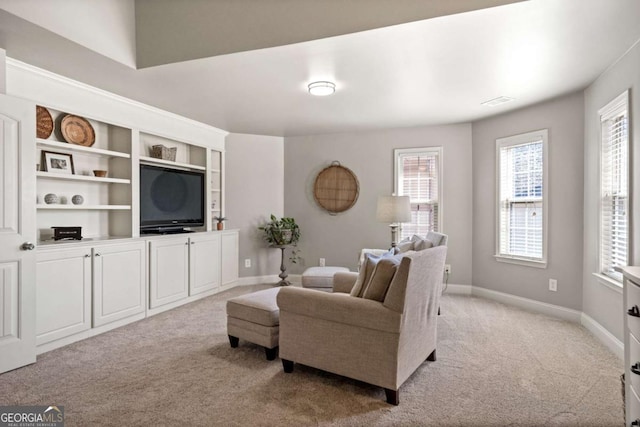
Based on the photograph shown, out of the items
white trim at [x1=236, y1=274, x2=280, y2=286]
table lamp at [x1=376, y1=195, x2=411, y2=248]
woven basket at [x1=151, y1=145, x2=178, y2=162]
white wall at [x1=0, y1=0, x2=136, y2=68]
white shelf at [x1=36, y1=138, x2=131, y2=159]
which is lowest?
white trim at [x1=236, y1=274, x2=280, y2=286]

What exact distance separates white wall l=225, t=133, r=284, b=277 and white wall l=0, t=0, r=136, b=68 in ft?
8.39

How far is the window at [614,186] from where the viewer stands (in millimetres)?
2822

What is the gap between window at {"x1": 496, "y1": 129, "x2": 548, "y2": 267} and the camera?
396 cm

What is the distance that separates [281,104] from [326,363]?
2.80 meters

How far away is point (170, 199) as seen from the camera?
172 inches

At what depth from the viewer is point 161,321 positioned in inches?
145

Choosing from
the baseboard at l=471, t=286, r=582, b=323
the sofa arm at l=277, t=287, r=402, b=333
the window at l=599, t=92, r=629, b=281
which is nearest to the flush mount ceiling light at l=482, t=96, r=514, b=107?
the window at l=599, t=92, r=629, b=281

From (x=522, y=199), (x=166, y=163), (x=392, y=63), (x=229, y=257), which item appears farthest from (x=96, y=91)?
(x=522, y=199)

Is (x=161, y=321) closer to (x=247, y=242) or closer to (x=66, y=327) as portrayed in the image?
(x=66, y=327)

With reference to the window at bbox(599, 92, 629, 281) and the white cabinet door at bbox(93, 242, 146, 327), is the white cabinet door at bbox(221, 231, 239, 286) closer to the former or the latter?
the white cabinet door at bbox(93, 242, 146, 327)

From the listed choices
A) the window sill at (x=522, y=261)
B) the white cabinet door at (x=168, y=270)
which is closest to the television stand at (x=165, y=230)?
the white cabinet door at (x=168, y=270)

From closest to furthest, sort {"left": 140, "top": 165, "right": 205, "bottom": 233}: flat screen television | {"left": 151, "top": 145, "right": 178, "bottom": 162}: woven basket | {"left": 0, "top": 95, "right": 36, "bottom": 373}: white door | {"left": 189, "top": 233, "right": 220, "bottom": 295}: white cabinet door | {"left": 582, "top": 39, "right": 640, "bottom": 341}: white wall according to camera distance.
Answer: {"left": 0, "top": 95, "right": 36, "bottom": 373}: white door, {"left": 582, "top": 39, "right": 640, "bottom": 341}: white wall, {"left": 140, "top": 165, "right": 205, "bottom": 233}: flat screen television, {"left": 151, "top": 145, "right": 178, "bottom": 162}: woven basket, {"left": 189, "top": 233, "right": 220, "bottom": 295}: white cabinet door

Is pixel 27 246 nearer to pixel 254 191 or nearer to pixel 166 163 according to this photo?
pixel 166 163

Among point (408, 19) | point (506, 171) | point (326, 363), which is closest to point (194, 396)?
point (326, 363)
